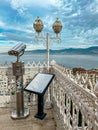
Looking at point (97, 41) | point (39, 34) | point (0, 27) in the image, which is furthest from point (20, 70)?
point (97, 41)

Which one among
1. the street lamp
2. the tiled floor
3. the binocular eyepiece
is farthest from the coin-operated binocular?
the street lamp

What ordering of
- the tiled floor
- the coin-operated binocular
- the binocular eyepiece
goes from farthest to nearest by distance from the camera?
the coin-operated binocular, the binocular eyepiece, the tiled floor

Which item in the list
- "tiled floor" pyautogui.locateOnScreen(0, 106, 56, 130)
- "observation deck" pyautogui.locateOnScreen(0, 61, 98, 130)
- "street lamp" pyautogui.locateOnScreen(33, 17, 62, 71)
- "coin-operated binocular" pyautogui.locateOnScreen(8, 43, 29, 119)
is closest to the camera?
"observation deck" pyautogui.locateOnScreen(0, 61, 98, 130)

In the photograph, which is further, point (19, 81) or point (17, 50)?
point (19, 81)

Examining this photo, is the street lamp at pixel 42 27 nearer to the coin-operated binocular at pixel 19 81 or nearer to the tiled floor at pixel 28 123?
the coin-operated binocular at pixel 19 81

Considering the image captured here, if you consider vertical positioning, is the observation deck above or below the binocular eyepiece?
below

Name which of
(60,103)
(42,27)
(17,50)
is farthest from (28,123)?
(42,27)

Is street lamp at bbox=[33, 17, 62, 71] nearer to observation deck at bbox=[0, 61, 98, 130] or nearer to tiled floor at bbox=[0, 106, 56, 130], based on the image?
observation deck at bbox=[0, 61, 98, 130]

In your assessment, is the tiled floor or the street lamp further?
the street lamp

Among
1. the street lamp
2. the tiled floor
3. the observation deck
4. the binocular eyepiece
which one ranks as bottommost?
the tiled floor

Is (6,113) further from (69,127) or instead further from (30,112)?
(69,127)

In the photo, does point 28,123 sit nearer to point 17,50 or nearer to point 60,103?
point 60,103

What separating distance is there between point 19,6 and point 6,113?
11.6 ft

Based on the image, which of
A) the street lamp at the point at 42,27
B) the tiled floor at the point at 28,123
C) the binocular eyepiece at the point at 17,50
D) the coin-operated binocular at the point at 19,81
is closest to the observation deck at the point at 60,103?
the tiled floor at the point at 28,123
